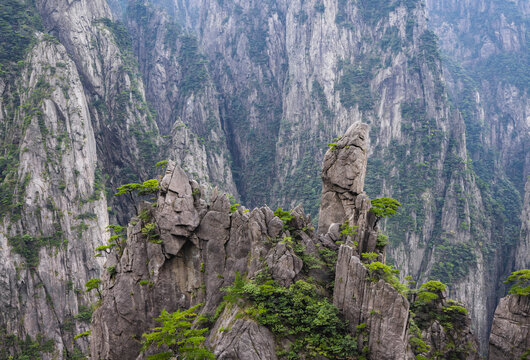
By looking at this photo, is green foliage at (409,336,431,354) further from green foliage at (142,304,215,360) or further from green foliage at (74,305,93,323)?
green foliage at (74,305,93,323)

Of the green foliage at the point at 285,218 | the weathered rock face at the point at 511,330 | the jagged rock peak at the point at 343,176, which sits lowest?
the weathered rock face at the point at 511,330

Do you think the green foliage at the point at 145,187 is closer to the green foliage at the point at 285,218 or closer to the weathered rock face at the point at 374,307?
the green foliage at the point at 285,218

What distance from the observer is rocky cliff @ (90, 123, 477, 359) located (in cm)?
2041

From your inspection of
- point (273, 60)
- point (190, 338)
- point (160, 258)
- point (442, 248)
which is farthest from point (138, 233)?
point (273, 60)

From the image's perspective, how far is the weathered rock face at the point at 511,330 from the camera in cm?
2477

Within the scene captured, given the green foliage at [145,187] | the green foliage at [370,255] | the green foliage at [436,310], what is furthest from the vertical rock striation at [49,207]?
the green foliage at [370,255]

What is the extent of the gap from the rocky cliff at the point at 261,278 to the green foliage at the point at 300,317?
0.06 metres

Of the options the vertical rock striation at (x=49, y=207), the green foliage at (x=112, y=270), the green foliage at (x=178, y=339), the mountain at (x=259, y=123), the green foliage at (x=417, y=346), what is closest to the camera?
the green foliage at (x=178, y=339)

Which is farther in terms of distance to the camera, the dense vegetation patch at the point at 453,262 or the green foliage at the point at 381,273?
the dense vegetation patch at the point at 453,262

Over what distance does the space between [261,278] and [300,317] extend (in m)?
3.11

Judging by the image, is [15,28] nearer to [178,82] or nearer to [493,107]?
[178,82]

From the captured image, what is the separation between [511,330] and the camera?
83.1 ft

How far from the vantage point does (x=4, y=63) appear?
6256 centimetres

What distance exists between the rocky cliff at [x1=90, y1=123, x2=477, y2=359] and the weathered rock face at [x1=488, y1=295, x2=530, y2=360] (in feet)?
5.55
